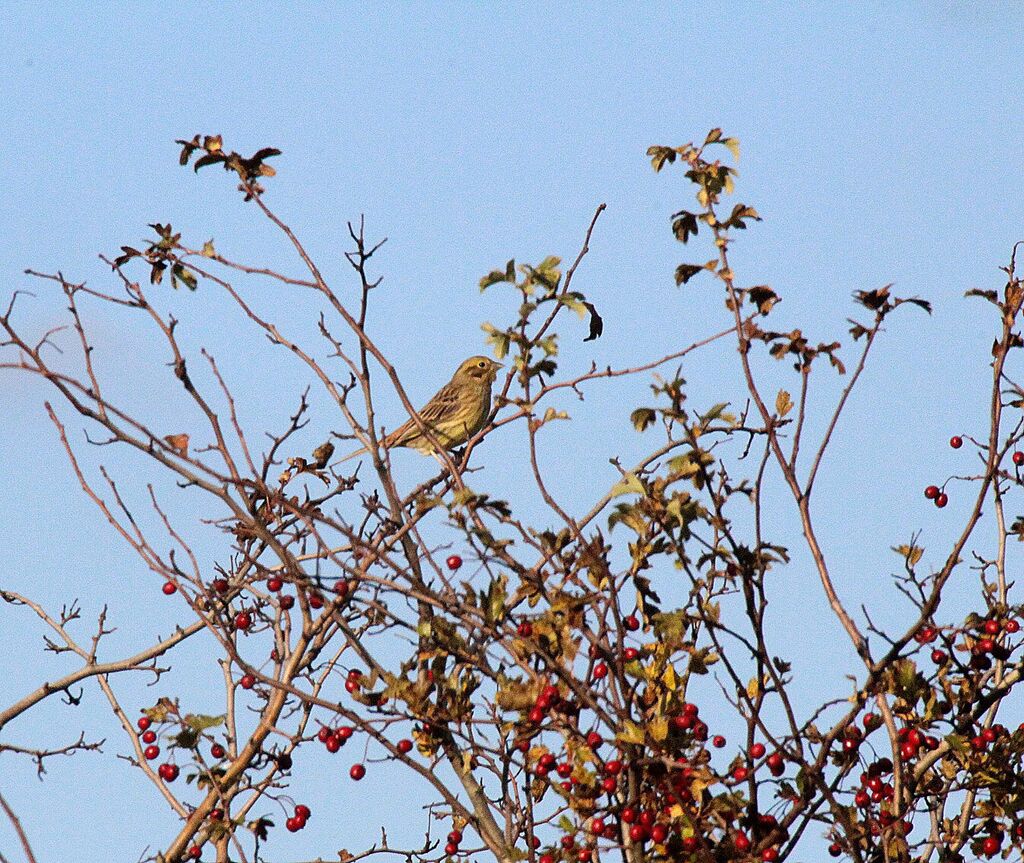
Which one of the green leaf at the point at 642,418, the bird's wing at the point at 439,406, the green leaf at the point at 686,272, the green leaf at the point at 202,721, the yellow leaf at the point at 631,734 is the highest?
the bird's wing at the point at 439,406

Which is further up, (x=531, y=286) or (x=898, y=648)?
(x=531, y=286)

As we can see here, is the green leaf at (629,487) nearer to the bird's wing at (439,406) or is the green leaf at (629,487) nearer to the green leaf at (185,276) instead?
the green leaf at (185,276)

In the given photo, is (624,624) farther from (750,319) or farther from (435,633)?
(750,319)

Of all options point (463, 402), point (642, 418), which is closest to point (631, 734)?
point (642, 418)

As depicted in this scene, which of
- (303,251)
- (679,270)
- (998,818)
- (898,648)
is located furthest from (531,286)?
(998,818)

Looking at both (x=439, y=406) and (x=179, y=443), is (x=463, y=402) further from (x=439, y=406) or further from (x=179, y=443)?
(x=179, y=443)

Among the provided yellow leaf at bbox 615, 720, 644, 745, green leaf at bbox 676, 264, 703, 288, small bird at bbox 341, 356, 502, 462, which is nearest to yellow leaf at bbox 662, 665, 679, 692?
yellow leaf at bbox 615, 720, 644, 745

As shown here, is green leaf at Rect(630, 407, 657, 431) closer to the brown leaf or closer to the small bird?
the brown leaf

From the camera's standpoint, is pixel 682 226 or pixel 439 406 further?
pixel 439 406

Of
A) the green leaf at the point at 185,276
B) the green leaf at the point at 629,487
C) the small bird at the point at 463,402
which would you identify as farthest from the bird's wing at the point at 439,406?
the green leaf at the point at 629,487

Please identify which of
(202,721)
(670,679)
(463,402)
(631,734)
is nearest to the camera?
(631,734)

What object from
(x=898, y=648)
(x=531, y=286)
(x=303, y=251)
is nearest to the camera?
(x=898, y=648)

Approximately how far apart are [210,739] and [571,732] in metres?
2.13

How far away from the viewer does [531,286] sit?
6.34 m
